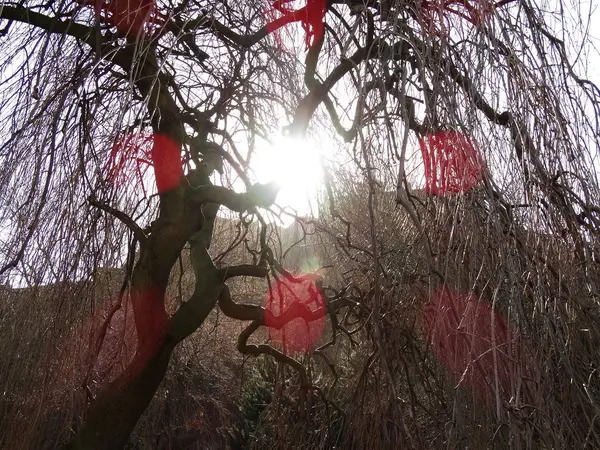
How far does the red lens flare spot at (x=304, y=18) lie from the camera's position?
7.93 ft

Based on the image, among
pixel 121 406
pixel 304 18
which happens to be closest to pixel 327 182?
pixel 304 18

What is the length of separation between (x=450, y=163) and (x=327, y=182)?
94cm

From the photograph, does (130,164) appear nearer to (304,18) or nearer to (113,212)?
(113,212)

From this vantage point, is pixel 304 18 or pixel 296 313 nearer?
pixel 304 18

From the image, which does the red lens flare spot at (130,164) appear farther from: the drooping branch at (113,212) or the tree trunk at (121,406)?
the tree trunk at (121,406)

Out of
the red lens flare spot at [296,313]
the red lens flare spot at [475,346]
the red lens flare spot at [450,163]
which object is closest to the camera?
the red lens flare spot at [450,163]

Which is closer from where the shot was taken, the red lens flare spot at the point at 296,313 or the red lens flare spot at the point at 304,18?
the red lens flare spot at the point at 304,18

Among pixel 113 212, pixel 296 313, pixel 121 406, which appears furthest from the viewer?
pixel 296 313

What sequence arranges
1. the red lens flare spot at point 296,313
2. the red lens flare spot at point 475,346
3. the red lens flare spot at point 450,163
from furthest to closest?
the red lens flare spot at point 296,313
the red lens flare spot at point 475,346
the red lens flare spot at point 450,163

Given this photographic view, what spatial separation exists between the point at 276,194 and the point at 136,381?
94 cm

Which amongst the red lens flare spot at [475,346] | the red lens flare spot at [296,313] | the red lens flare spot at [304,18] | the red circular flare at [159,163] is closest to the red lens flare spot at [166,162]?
the red circular flare at [159,163]

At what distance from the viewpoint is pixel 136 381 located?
271 centimetres

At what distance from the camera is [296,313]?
10.1 ft

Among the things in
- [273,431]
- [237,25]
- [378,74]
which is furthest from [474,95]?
[273,431]
